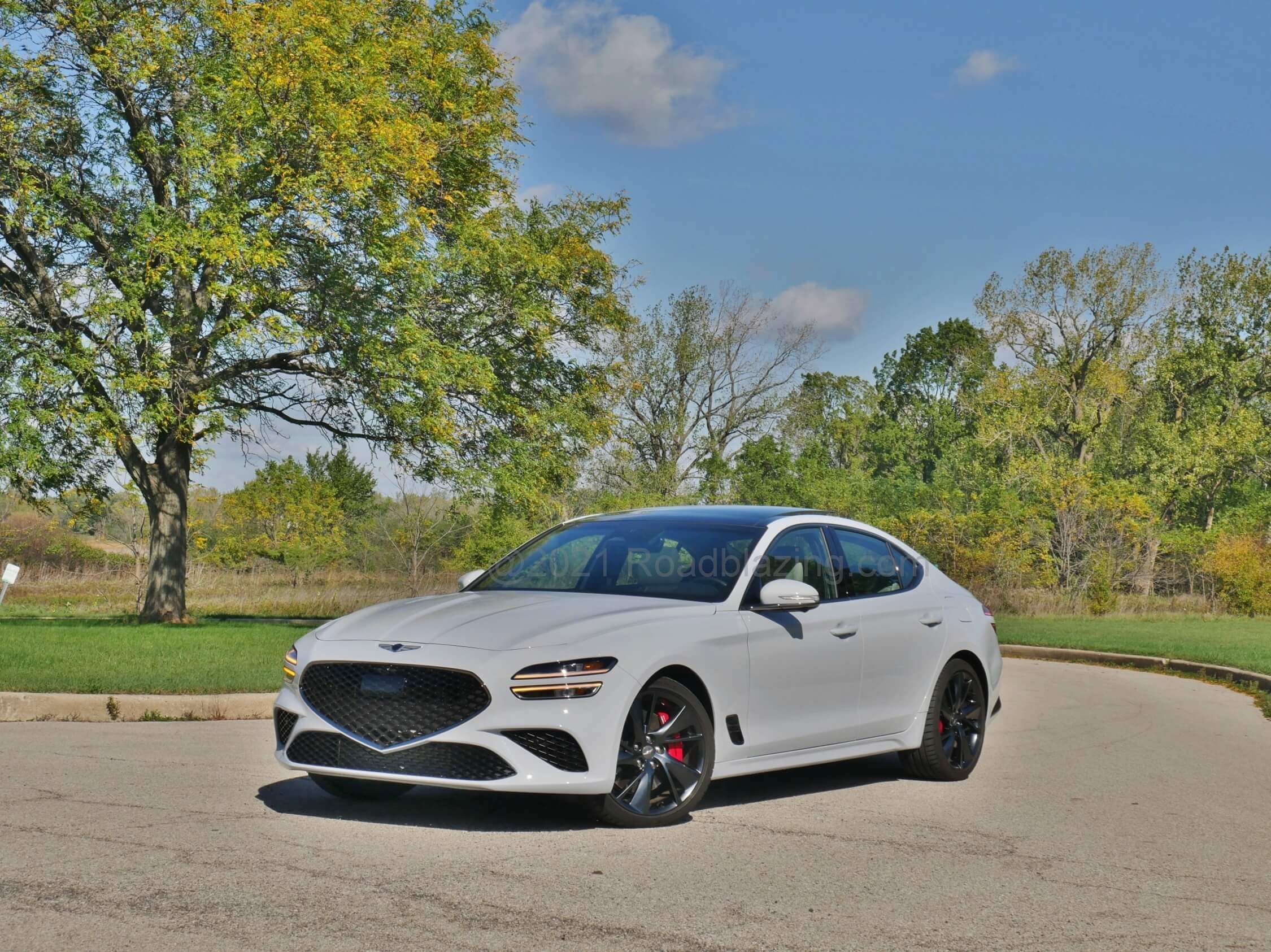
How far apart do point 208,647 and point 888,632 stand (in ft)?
36.9

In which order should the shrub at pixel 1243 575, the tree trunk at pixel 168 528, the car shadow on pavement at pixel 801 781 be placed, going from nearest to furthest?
the car shadow on pavement at pixel 801 781 < the tree trunk at pixel 168 528 < the shrub at pixel 1243 575

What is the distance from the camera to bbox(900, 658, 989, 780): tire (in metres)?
8.57

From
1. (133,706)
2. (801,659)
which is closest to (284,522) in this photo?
(133,706)

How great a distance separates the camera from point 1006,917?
520cm

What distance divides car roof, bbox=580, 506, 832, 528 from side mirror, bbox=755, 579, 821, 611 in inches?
30.9

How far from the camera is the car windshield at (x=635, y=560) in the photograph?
754 cm

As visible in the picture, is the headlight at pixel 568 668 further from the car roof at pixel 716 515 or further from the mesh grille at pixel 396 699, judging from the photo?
the car roof at pixel 716 515

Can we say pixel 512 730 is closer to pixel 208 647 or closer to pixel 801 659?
pixel 801 659

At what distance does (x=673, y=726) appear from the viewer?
22.1 feet

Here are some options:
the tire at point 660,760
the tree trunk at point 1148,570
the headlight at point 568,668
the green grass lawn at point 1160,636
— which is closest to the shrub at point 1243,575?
the tree trunk at point 1148,570

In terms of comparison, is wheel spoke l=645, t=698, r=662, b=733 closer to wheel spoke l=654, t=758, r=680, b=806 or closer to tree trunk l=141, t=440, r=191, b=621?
wheel spoke l=654, t=758, r=680, b=806

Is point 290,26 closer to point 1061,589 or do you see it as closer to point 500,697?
point 500,697

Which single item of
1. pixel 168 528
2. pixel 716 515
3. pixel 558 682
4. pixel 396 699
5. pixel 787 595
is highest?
Result: pixel 168 528

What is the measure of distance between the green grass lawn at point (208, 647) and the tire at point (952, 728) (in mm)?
6443
